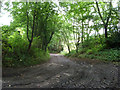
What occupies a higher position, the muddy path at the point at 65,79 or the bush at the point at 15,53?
the bush at the point at 15,53

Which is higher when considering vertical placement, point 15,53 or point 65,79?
point 15,53

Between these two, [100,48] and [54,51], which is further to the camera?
[54,51]

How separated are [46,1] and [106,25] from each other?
698 centimetres

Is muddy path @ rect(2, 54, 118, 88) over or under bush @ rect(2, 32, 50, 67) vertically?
under

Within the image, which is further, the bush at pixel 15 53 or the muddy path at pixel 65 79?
the bush at pixel 15 53

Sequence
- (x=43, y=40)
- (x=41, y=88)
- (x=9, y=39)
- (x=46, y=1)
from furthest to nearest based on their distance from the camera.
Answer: (x=43, y=40), (x=9, y=39), (x=46, y=1), (x=41, y=88)

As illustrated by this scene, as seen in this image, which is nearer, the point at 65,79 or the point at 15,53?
the point at 65,79

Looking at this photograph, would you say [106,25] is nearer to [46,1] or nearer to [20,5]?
[46,1]

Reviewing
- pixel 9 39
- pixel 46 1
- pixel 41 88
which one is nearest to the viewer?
pixel 41 88

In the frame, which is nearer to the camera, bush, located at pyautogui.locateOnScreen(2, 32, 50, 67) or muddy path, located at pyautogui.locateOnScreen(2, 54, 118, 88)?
muddy path, located at pyautogui.locateOnScreen(2, 54, 118, 88)

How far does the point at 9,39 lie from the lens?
21.8ft

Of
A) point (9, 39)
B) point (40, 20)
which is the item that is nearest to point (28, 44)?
point (9, 39)

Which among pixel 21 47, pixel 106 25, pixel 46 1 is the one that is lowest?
pixel 21 47

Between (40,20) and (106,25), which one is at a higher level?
(40,20)
